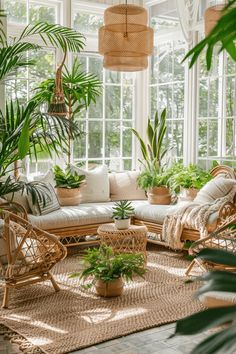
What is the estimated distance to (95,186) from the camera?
636 cm

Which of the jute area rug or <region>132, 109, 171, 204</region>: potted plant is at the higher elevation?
<region>132, 109, 171, 204</region>: potted plant

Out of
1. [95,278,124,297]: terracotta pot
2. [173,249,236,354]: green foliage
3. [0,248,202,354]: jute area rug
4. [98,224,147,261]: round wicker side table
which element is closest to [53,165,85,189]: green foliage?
[98,224,147,261]: round wicker side table

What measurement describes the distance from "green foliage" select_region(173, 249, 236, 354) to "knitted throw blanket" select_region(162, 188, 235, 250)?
416 cm

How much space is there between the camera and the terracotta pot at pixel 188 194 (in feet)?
19.0

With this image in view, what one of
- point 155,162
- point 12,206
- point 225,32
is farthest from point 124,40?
point 225,32

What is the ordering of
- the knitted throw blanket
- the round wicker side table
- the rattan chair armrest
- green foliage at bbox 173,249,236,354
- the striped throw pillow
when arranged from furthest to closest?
the striped throw pillow → the knitted throw blanket → the round wicker side table → the rattan chair armrest → green foliage at bbox 173,249,236,354

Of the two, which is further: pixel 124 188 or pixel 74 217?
pixel 124 188

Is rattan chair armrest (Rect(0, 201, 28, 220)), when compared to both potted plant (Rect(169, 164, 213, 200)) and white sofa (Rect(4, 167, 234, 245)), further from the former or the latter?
potted plant (Rect(169, 164, 213, 200))

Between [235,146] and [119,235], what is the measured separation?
207cm

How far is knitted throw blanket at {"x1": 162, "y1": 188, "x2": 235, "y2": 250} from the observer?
194 inches

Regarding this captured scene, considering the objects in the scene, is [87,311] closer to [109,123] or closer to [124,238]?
[124,238]

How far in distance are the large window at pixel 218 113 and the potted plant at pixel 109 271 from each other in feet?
8.34

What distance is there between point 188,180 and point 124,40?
6.01 ft

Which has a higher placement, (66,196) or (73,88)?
(73,88)
